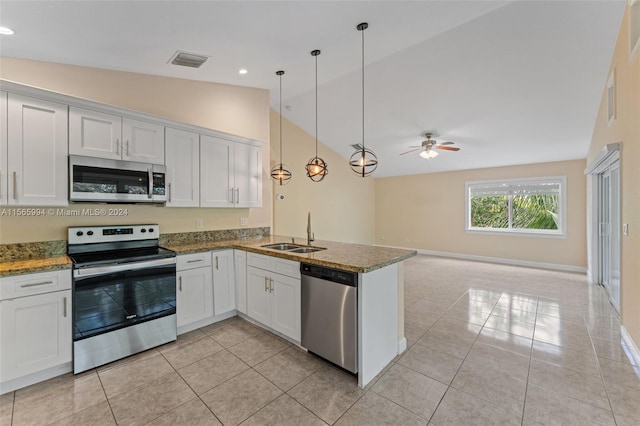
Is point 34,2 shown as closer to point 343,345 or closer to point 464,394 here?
point 343,345

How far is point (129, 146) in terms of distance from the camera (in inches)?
109

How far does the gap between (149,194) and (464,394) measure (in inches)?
134

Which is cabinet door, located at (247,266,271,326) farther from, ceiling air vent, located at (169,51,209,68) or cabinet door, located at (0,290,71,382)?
ceiling air vent, located at (169,51,209,68)

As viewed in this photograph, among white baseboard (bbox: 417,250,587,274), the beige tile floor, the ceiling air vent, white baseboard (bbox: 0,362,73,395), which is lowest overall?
the beige tile floor

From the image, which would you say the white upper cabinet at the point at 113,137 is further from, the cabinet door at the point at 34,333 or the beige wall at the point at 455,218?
the beige wall at the point at 455,218

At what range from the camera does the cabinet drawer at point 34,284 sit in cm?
196

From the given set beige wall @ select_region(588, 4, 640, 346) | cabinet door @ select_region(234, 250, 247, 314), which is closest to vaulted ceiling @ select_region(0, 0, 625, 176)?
beige wall @ select_region(588, 4, 640, 346)

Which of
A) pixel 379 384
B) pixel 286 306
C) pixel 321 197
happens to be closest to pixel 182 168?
pixel 286 306

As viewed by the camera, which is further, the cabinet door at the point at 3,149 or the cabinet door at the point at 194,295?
the cabinet door at the point at 194,295

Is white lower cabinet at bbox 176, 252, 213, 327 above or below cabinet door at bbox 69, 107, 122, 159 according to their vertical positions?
below

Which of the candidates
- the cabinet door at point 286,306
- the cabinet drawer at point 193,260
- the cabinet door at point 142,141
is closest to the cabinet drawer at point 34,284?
the cabinet drawer at point 193,260

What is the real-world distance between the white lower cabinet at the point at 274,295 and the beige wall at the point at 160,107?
3.81ft

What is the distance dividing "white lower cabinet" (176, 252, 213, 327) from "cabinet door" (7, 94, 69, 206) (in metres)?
1.20

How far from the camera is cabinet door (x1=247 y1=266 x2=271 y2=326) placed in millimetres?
2855
